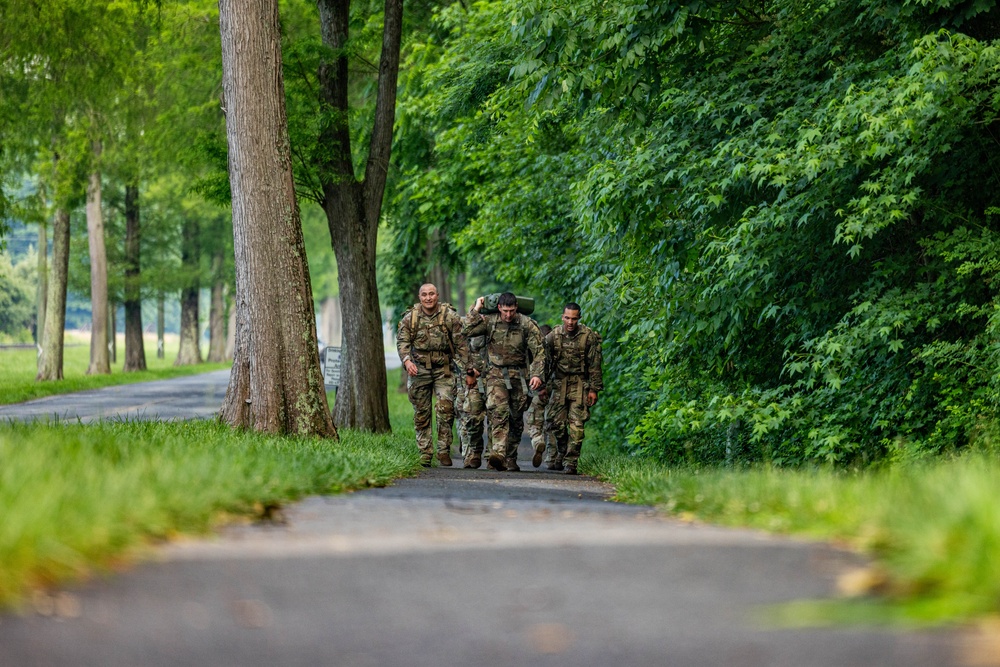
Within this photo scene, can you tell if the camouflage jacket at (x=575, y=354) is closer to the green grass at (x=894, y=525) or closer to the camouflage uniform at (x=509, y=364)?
the camouflage uniform at (x=509, y=364)

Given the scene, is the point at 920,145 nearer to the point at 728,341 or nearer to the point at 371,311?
the point at 728,341

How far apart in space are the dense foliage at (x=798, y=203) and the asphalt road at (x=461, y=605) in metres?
6.17

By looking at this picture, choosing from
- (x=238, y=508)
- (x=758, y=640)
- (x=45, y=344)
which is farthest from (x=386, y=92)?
(x=45, y=344)

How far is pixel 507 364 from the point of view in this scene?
Result: 1503 centimetres

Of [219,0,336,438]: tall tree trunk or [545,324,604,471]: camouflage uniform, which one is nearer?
[219,0,336,438]: tall tree trunk

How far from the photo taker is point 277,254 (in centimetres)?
1264

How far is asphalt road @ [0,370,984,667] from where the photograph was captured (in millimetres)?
3797

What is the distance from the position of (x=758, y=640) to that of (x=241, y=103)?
1004cm

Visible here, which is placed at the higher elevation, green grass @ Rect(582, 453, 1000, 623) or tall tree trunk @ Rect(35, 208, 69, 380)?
tall tree trunk @ Rect(35, 208, 69, 380)

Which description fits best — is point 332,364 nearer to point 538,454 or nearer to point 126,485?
point 538,454

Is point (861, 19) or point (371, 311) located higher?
point (861, 19)

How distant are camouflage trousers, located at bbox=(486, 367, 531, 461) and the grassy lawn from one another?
12.5 feet

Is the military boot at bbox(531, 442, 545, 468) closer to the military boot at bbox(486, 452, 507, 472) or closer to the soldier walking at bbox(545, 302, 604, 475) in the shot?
the soldier walking at bbox(545, 302, 604, 475)

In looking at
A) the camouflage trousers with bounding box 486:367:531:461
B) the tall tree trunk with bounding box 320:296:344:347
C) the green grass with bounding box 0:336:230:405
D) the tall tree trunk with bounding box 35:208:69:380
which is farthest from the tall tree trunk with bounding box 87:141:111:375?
the tall tree trunk with bounding box 320:296:344:347
